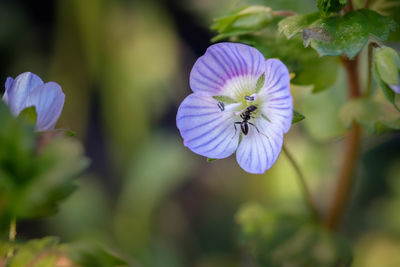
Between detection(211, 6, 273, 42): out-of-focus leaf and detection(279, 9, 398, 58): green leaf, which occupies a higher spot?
detection(211, 6, 273, 42): out-of-focus leaf

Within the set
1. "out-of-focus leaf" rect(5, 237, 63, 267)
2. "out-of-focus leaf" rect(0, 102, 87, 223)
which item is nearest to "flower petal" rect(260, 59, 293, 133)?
"out-of-focus leaf" rect(0, 102, 87, 223)

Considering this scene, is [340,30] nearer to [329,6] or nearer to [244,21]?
→ [329,6]

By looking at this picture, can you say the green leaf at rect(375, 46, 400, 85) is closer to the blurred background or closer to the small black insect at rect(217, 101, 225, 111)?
the small black insect at rect(217, 101, 225, 111)

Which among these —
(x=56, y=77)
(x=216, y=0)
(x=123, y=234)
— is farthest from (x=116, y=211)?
(x=216, y=0)

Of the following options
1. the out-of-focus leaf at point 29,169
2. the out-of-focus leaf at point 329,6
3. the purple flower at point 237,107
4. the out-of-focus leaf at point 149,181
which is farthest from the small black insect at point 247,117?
the out-of-focus leaf at point 149,181

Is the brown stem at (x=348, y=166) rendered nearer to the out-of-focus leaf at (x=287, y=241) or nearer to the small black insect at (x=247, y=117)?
the out-of-focus leaf at (x=287, y=241)
